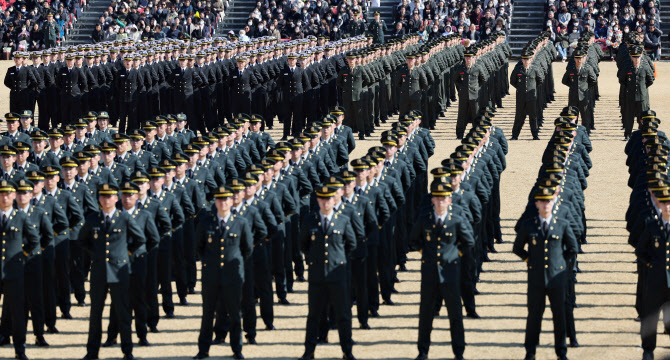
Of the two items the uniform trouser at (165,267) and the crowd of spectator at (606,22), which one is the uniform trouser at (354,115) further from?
the crowd of spectator at (606,22)

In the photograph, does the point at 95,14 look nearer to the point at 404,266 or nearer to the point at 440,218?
the point at 404,266

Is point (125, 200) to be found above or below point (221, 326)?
above

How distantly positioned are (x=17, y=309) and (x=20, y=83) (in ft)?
43.7

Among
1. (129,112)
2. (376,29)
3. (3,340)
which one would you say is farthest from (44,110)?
(376,29)

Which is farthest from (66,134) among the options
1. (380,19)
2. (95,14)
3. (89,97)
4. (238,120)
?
(95,14)

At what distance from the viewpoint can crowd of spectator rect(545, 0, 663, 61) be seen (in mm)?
37500

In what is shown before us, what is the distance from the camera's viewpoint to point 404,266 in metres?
14.8

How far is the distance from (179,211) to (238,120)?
4483mm

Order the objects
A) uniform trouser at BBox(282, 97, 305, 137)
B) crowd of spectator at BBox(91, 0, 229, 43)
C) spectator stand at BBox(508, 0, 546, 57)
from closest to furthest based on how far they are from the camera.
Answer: uniform trouser at BBox(282, 97, 305, 137) < crowd of spectator at BBox(91, 0, 229, 43) < spectator stand at BBox(508, 0, 546, 57)

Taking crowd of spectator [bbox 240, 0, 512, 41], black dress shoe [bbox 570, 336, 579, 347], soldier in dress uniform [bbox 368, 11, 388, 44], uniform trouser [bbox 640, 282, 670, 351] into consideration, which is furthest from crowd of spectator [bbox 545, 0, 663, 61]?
uniform trouser [bbox 640, 282, 670, 351]

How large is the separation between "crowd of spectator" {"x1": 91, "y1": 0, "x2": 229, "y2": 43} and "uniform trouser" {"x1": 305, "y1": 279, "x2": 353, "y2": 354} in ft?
92.3

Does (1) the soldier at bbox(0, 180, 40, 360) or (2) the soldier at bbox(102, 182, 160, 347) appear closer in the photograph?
(1) the soldier at bbox(0, 180, 40, 360)

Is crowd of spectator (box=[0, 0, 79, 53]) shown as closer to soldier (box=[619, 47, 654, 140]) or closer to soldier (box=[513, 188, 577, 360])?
soldier (box=[619, 47, 654, 140])

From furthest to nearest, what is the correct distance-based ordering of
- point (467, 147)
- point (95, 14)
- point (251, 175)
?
1. point (95, 14)
2. point (467, 147)
3. point (251, 175)
